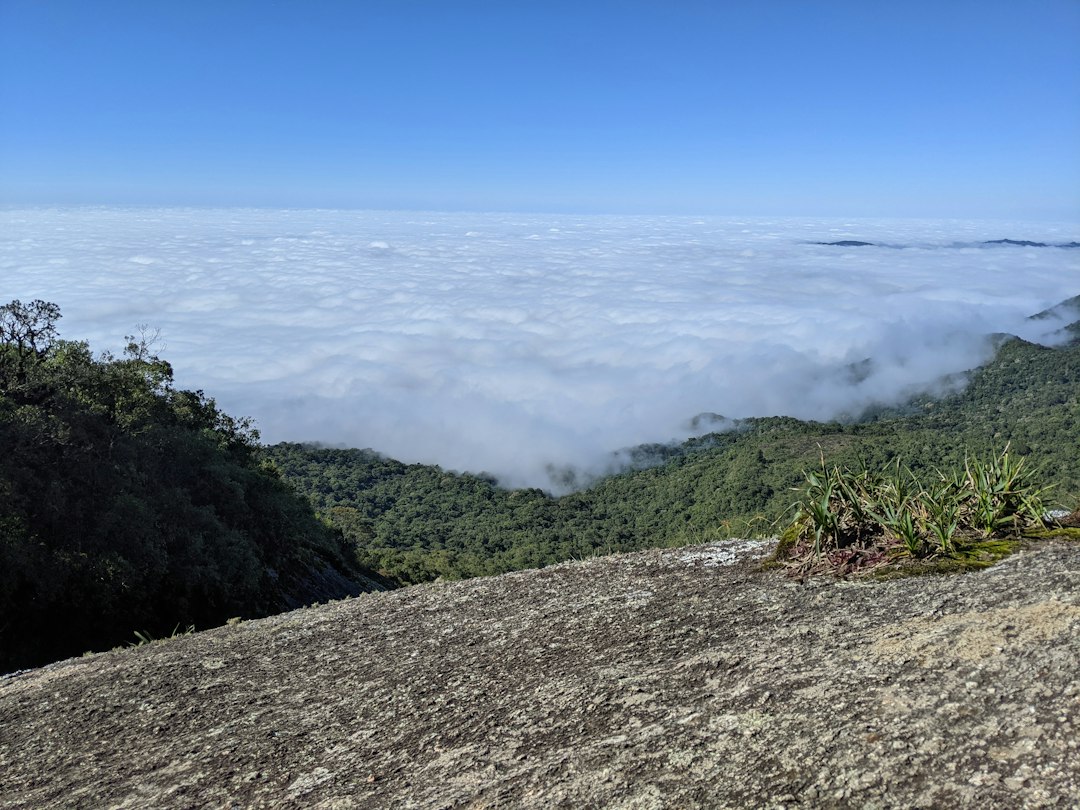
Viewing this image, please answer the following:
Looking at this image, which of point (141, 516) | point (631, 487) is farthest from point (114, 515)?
point (631, 487)

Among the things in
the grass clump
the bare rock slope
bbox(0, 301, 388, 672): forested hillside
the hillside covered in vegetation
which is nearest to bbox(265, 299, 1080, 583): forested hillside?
the hillside covered in vegetation

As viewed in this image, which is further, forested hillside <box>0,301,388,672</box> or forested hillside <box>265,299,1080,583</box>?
forested hillside <box>265,299,1080,583</box>

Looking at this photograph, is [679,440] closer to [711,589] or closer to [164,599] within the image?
[164,599]

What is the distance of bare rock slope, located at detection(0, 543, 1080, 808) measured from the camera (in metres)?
3.49

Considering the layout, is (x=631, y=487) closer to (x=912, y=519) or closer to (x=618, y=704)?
(x=912, y=519)

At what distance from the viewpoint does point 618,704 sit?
4.64 meters

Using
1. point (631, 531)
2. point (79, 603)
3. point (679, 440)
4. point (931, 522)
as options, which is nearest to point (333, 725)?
point (931, 522)

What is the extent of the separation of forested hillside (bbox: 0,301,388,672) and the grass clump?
57.4 ft

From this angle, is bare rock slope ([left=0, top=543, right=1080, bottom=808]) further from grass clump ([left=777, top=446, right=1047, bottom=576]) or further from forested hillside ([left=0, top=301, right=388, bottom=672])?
forested hillside ([left=0, top=301, right=388, bottom=672])

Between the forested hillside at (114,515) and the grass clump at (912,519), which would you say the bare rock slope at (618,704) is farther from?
the forested hillside at (114,515)

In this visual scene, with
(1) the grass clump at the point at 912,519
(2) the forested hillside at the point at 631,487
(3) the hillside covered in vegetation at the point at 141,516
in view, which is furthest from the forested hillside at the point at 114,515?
(2) the forested hillside at the point at 631,487

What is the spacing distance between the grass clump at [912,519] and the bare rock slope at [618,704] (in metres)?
0.38

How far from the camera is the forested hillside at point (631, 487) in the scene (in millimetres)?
78312

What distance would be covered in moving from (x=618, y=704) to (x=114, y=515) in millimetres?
19151
